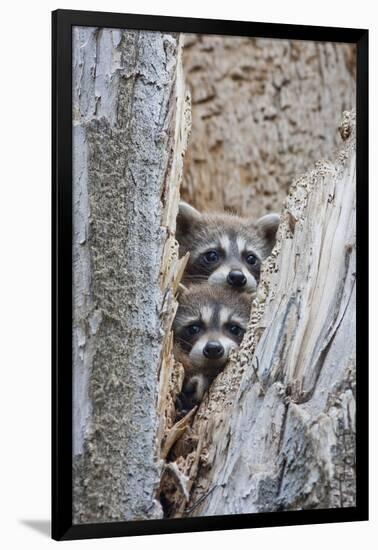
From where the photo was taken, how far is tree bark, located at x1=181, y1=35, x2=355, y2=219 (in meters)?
5.22

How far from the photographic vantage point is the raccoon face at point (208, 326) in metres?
5.19

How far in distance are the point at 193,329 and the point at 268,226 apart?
1.77ft

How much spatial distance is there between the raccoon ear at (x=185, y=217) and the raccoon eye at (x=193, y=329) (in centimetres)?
38

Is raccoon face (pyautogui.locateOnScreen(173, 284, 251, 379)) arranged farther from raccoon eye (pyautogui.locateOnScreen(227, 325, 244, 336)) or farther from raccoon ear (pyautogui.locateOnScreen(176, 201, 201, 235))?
raccoon ear (pyautogui.locateOnScreen(176, 201, 201, 235))

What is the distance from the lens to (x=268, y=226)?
210 inches

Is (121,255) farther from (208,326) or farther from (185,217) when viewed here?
(208,326)

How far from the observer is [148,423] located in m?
5.10

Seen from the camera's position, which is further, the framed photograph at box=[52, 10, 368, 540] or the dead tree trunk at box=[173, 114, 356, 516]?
the dead tree trunk at box=[173, 114, 356, 516]

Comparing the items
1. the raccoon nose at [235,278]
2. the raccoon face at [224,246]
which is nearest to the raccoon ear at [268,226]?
the raccoon face at [224,246]

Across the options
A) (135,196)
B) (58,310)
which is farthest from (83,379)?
(135,196)

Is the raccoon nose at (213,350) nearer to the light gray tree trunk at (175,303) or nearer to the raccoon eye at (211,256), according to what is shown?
the light gray tree trunk at (175,303)

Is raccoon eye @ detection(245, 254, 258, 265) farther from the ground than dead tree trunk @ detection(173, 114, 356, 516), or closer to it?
farther from the ground

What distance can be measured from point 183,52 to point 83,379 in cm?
137

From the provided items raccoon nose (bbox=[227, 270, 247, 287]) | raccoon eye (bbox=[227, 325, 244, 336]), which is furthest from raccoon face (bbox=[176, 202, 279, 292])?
raccoon eye (bbox=[227, 325, 244, 336])
